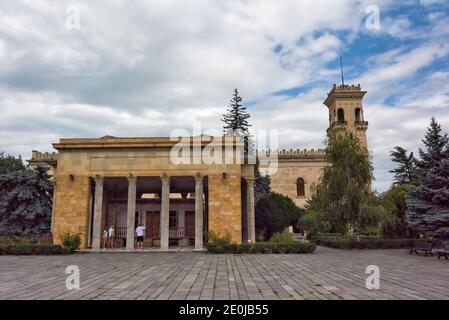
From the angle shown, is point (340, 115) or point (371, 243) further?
point (340, 115)

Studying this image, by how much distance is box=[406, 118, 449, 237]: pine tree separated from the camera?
19.6 meters

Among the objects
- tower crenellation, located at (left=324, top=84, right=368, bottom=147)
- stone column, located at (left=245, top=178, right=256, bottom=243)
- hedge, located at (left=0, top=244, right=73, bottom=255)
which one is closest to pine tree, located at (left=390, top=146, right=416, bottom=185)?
tower crenellation, located at (left=324, top=84, right=368, bottom=147)

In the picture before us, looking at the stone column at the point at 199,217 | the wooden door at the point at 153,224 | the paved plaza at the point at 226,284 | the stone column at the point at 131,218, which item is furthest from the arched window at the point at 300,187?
the paved plaza at the point at 226,284

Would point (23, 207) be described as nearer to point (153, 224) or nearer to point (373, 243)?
point (153, 224)

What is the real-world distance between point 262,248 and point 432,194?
10372 mm

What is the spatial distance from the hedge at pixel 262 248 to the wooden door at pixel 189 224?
30.9 ft

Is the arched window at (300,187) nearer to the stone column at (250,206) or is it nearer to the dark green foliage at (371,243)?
the dark green foliage at (371,243)

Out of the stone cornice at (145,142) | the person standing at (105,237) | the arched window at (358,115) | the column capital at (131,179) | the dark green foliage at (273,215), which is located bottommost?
the person standing at (105,237)

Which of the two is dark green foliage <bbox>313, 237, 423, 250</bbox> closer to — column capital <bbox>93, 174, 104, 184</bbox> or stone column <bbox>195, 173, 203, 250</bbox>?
stone column <bbox>195, 173, 203, 250</bbox>

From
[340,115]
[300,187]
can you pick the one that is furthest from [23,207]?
[340,115]

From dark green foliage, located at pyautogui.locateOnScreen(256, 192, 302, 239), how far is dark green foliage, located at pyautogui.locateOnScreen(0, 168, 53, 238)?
60.0ft

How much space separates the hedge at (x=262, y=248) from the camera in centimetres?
1995

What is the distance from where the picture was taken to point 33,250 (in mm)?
20094
